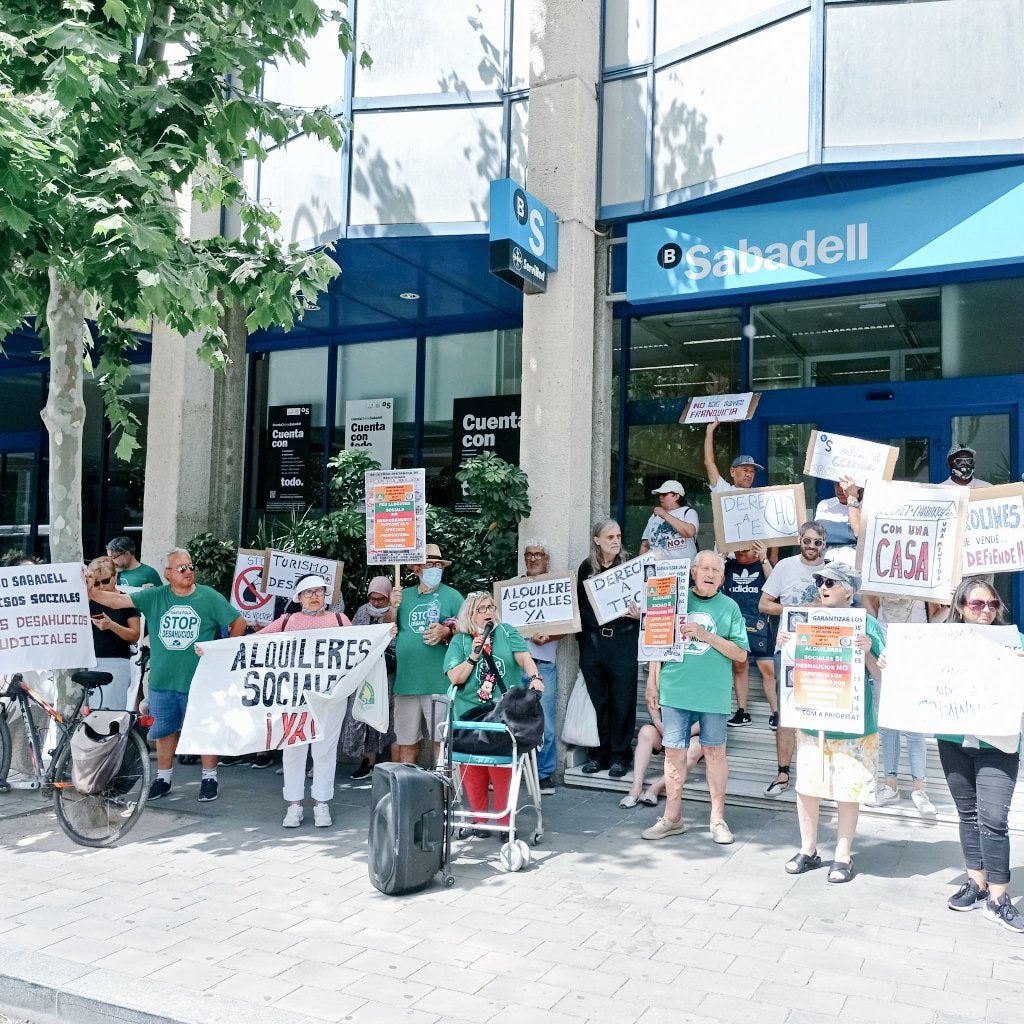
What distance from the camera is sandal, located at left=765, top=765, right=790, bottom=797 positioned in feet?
25.0

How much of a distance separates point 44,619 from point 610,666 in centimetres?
449

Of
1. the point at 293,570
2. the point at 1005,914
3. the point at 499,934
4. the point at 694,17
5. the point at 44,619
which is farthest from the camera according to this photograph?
the point at 293,570

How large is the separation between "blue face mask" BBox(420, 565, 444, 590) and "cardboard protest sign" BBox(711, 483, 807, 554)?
8.61 feet

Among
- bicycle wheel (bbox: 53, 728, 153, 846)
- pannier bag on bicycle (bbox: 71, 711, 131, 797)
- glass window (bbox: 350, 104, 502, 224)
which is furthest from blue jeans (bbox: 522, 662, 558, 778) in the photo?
glass window (bbox: 350, 104, 502, 224)

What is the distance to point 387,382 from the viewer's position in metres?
12.8

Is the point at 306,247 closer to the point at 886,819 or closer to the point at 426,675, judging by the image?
the point at 426,675

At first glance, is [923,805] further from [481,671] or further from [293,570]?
[293,570]

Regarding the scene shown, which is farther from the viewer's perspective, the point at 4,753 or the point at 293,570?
the point at 293,570

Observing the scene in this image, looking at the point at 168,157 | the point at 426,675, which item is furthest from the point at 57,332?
the point at 426,675

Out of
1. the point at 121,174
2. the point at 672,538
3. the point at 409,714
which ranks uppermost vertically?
the point at 121,174

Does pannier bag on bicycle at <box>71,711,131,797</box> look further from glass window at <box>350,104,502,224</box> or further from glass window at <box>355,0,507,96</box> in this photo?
glass window at <box>355,0,507,96</box>

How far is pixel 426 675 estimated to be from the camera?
783 cm

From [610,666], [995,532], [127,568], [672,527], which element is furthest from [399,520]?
[995,532]

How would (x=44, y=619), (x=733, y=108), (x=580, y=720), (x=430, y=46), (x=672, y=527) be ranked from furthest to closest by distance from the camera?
(x=430, y=46) < (x=672, y=527) < (x=733, y=108) < (x=580, y=720) < (x=44, y=619)
